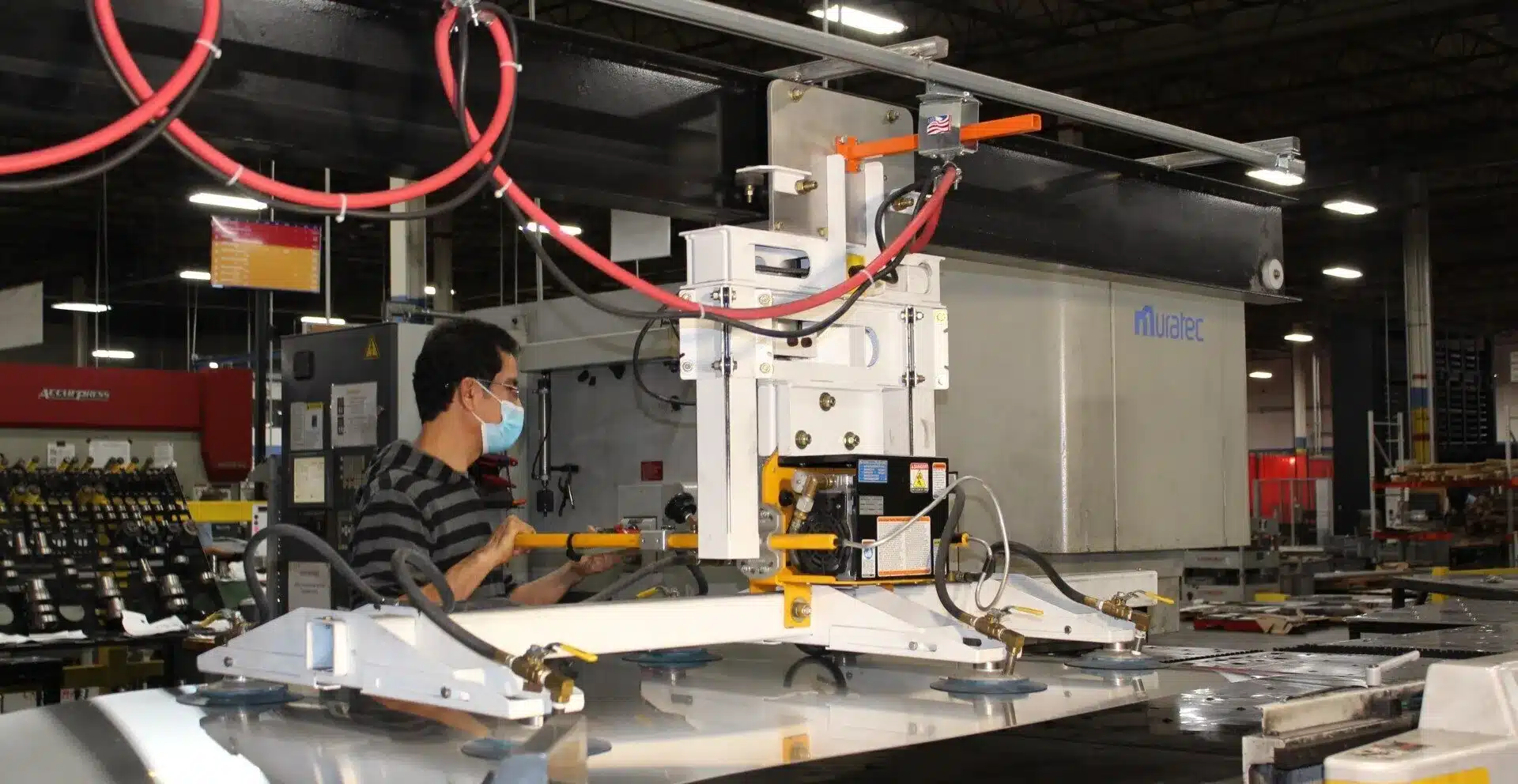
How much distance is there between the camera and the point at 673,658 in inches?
106

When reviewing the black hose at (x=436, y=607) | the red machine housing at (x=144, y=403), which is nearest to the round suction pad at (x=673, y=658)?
the black hose at (x=436, y=607)

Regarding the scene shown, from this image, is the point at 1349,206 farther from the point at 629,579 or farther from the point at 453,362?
the point at 629,579

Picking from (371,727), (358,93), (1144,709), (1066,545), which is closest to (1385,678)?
(1144,709)

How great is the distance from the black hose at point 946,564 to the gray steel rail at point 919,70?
28.8 inches

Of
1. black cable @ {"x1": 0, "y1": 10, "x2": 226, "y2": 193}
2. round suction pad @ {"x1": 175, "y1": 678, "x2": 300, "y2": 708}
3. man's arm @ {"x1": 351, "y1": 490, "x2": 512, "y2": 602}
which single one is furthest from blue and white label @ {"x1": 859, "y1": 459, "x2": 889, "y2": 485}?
black cable @ {"x1": 0, "y1": 10, "x2": 226, "y2": 193}

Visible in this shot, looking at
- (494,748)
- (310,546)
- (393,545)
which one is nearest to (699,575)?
(393,545)

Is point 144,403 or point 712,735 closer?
point 712,735

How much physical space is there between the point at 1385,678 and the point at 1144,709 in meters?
0.32

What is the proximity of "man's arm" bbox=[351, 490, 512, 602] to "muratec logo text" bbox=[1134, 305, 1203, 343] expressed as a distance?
2434 mm

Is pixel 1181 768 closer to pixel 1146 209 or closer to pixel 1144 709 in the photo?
pixel 1144 709

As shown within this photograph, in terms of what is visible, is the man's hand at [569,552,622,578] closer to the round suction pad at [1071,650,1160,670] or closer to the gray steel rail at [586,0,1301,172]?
the round suction pad at [1071,650,1160,670]

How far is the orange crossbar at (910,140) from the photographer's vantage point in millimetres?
2527

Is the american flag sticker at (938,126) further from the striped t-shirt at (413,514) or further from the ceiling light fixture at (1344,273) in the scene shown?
the ceiling light fixture at (1344,273)

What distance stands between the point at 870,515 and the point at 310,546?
912 millimetres
